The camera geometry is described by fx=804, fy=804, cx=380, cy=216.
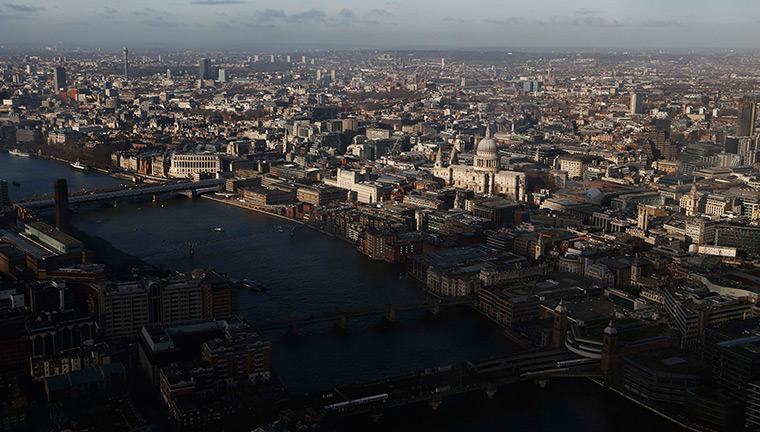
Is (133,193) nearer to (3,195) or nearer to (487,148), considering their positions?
(3,195)

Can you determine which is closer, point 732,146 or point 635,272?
point 635,272

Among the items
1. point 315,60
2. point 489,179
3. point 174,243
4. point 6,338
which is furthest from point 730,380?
point 315,60

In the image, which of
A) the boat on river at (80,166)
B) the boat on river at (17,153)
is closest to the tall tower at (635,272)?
the boat on river at (80,166)

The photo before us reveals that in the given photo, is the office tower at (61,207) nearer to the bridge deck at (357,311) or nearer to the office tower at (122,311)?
the office tower at (122,311)

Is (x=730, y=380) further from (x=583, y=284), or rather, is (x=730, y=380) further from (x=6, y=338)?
(x=6, y=338)

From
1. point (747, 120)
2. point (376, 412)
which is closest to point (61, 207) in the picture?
point (376, 412)

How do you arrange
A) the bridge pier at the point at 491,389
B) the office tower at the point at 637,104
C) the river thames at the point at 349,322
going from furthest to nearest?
the office tower at the point at 637,104 → the bridge pier at the point at 491,389 → the river thames at the point at 349,322

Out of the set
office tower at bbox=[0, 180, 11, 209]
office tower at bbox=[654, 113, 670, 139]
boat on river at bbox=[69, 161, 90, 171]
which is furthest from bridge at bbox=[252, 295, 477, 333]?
office tower at bbox=[654, 113, 670, 139]
